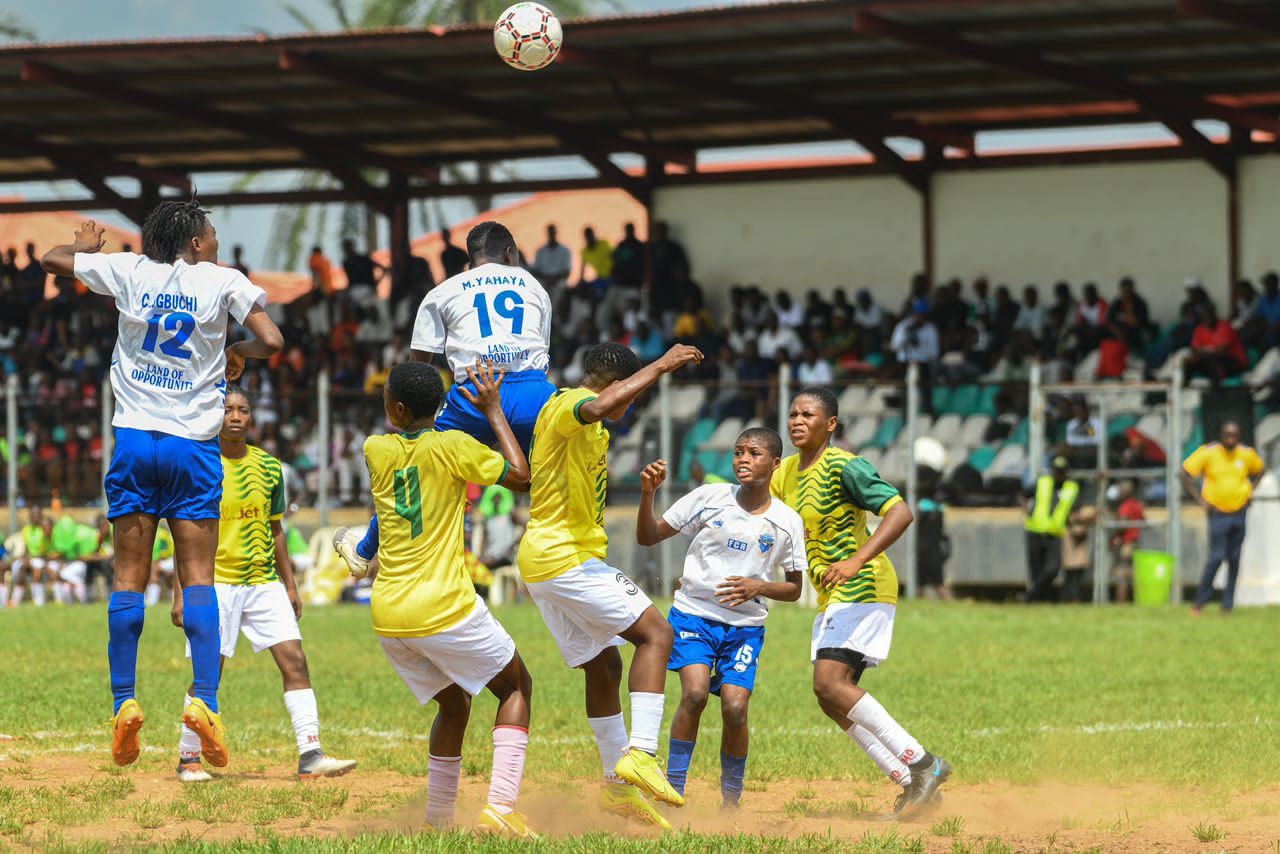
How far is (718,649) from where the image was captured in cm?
879

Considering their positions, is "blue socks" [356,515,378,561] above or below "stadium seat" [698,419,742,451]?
below

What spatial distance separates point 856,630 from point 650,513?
1.10 m

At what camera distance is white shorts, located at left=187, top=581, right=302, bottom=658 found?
1008cm

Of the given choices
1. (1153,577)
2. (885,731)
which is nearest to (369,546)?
(885,731)

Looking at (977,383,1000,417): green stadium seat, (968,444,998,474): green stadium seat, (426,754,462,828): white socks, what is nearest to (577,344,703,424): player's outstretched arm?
(426,754,462,828): white socks

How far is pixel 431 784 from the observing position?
7.98 metres

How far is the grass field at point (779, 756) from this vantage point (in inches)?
311

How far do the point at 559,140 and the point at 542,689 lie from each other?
16.1 meters

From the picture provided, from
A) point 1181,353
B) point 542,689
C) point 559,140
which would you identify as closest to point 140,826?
point 542,689

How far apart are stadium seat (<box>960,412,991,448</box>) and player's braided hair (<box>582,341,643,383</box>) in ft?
48.2

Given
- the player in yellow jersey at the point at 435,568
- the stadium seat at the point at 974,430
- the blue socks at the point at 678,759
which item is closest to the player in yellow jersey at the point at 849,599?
the blue socks at the point at 678,759

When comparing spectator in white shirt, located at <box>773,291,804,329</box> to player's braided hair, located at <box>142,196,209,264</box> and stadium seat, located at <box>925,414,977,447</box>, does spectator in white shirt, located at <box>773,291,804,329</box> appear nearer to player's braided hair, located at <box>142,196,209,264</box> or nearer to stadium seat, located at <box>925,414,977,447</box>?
stadium seat, located at <box>925,414,977,447</box>

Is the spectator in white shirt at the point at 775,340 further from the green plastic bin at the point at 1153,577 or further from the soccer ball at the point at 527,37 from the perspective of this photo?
the soccer ball at the point at 527,37

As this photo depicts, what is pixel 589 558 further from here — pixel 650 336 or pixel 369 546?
pixel 650 336
